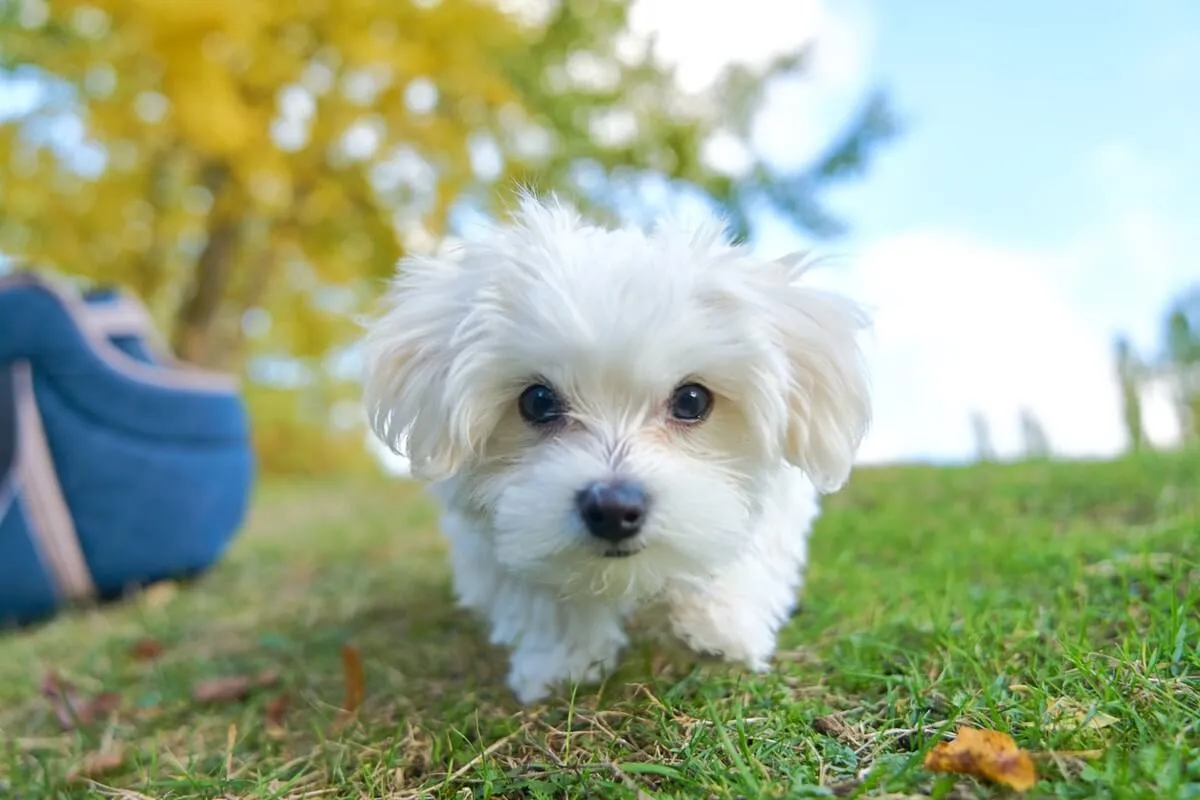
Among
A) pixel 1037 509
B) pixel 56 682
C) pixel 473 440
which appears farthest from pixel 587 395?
pixel 1037 509

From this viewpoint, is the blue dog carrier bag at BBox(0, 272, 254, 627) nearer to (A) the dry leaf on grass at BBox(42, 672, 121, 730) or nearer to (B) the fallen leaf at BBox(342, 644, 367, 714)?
(A) the dry leaf on grass at BBox(42, 672, 121, 730)

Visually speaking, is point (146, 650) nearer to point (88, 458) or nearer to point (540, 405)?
point (88, 458)

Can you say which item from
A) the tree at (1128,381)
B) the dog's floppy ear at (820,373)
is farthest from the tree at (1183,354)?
the dog's floppy ear at (820,373)

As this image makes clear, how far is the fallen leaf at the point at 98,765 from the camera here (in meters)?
2.28

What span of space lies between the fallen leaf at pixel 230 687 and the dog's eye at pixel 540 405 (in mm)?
1361

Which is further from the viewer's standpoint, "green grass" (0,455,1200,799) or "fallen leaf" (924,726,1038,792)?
"green grass" (0,455,1200,799)

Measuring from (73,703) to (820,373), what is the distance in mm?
2456

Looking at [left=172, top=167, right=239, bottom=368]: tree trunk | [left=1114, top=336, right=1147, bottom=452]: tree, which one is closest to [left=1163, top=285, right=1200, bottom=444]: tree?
[left=1114, top=336, right=1147, bottom=452]: tree

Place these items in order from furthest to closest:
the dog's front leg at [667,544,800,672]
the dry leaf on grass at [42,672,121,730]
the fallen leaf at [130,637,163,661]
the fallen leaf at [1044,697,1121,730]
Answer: the fallen leaf at [130,637,163,661], the dry leaf on grass at [42,672,121,730], the dog's front leg at [667,544,800,672], the fallen leaf at [1044,697,1121,730]

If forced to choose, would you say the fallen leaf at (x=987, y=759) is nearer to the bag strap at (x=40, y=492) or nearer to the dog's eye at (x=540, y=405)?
the dog's eye at (x=540, y=405)

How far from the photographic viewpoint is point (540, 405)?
2.09 m

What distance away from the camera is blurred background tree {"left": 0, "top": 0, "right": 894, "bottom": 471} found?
802 centimetres

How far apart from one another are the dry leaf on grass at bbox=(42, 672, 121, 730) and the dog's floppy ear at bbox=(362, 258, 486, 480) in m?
1.29

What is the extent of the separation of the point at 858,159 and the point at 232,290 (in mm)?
7720
